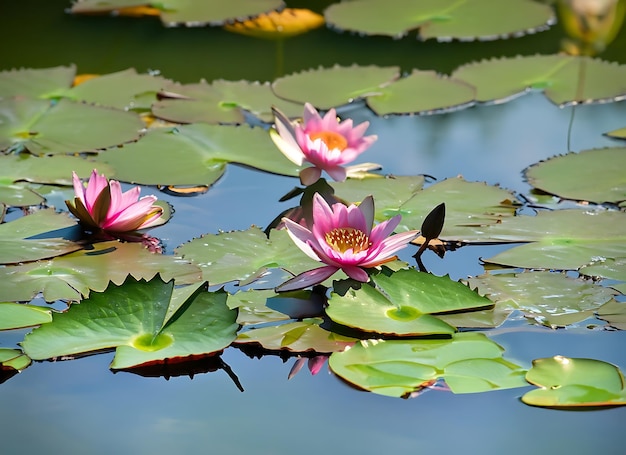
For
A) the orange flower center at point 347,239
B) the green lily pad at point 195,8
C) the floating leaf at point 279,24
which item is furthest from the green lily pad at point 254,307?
the green lily pad at point 195,8

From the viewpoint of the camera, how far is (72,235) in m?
2.00

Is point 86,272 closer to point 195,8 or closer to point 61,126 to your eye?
point 61,126

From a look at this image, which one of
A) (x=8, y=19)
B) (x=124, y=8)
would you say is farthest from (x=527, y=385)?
(x=8, y=19)

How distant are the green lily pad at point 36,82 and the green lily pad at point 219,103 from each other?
0.35 metres

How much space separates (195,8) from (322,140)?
173 cm

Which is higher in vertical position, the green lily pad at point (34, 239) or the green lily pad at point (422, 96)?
the green lily pad at point (422, 96)

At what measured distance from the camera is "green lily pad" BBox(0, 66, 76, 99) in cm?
279

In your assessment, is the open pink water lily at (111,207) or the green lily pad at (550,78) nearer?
the open pink water lily at (111,207)

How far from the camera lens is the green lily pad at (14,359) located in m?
1.57

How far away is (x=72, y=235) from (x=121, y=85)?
974 millimetres

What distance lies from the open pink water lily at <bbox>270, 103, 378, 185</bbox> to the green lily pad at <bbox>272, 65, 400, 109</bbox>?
657 mm

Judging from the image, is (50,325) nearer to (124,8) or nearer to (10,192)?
(10,192)

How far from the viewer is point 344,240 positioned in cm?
179

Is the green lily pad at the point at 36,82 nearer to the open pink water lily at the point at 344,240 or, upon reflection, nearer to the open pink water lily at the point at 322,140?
the open pink water lily at the point at 322,140
